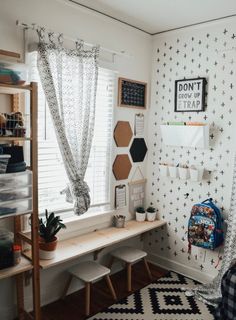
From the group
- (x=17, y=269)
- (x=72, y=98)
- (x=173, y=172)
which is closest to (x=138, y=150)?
(x=173, y=172)

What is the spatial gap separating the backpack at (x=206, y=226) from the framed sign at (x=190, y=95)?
2.95ft

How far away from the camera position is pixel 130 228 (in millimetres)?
2883

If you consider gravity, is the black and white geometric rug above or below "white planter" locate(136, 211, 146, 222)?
below

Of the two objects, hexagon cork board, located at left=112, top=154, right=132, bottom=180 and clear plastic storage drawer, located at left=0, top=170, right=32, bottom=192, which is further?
hexagon cork board, located at left=112, top=154, right=132, bottom=180

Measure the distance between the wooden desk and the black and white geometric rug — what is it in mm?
512

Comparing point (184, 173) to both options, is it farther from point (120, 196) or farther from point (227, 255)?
point (227, 255)

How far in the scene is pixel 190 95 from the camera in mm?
2834

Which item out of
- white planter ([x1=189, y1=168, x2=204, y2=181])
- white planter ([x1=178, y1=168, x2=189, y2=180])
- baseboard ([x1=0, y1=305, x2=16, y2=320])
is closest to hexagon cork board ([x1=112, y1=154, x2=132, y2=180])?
white planter ([x1=178, y1=168, x2=189, y2=180])

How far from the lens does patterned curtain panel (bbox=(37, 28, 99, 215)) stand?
2.17 meters

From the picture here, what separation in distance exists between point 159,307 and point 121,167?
4.27 feet

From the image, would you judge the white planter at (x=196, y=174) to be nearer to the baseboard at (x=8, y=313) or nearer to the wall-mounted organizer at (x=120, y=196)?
the wall-mounted organizer at (x=120, y=196)

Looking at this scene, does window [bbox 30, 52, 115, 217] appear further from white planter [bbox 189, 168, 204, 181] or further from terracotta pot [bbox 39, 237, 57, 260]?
white planter [bbox 189, 168, 204, 181]

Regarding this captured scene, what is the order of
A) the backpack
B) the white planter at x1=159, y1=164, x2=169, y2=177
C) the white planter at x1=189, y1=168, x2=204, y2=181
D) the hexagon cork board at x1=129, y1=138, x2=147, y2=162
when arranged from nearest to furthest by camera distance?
the backpack, the white planter at x1=189, y1=168, x2=204, y2=181, the white planter at x1=159, y1=164, x2=169, y2=177, the hexagon cork board at x1=129, y1=138, x2=147, y2=162

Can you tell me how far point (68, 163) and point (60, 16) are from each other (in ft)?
3.75
